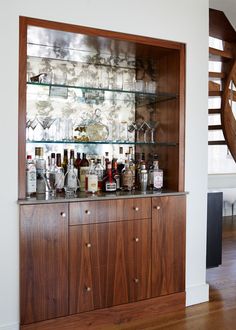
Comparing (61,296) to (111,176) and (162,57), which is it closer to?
(111,176)

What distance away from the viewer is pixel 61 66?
8.73 feet

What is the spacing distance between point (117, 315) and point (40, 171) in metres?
1.17

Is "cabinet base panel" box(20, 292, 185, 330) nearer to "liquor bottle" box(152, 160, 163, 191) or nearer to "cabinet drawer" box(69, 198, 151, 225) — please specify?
"cabinet drawer" box(69, 198, 151, 225)

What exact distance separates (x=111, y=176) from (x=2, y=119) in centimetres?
94

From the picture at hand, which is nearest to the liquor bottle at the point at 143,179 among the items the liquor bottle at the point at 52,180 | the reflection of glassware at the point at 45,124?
the liquor bottle at the point at 52,180

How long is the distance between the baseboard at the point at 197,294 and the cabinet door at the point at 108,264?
408mm

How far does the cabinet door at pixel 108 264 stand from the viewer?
2.26 meters

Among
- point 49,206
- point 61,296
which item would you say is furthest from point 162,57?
point 61,296

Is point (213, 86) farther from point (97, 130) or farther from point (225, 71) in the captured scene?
point (97, 130)

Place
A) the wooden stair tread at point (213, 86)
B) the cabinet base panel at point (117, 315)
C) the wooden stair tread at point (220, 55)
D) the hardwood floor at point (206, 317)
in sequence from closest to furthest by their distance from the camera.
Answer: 1. the cabinet base panel at point (117, 315)
2. the hardwood floor at point (206, 317)
3. the wooden stair tread at point (220, 55)
4. the wooden stair tread at point (213, 86)

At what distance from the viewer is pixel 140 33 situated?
2451mm

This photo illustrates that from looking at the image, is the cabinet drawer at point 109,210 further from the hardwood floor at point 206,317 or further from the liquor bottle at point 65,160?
the hardwood floor at point 206,317

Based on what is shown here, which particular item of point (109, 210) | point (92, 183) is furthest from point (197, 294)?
point (92, 183)

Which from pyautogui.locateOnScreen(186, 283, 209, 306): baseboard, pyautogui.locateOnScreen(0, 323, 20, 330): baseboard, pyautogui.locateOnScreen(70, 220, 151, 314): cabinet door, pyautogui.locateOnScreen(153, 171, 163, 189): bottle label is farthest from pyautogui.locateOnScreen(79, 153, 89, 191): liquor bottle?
pyautogui.locateOnScreen(186, 283, 209, 306): baseboard
